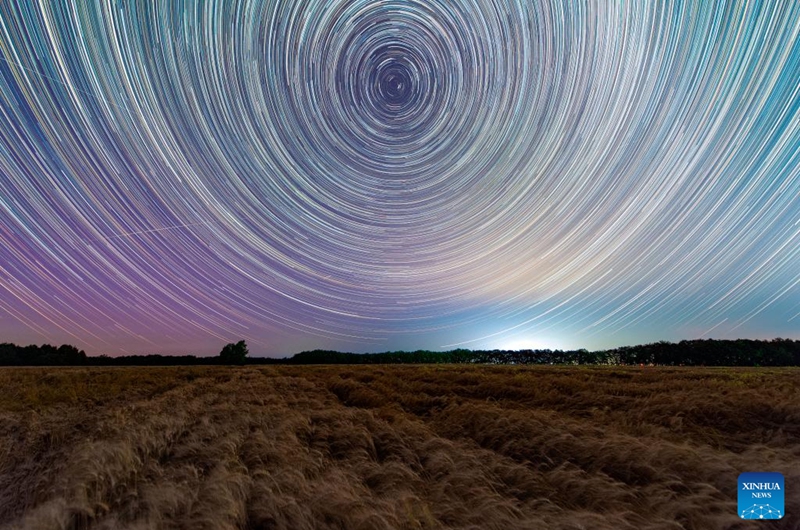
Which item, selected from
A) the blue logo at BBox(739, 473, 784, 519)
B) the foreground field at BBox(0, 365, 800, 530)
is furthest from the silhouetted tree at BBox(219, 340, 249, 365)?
the blue logo at BBox(739, 473, 784, 519)

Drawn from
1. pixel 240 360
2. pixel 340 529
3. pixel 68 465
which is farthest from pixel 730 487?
pixel 240 360

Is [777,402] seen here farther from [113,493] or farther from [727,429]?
[113,493]

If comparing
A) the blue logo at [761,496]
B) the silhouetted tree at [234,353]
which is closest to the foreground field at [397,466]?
the blue logo at [761,496]

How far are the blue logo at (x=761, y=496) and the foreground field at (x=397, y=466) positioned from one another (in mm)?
118

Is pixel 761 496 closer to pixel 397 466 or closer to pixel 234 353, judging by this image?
pixel 397 466

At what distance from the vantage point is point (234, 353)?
63.5 m

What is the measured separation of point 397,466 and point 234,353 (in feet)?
206

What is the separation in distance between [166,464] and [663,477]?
637 centimetres

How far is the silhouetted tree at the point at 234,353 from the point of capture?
61922 mm

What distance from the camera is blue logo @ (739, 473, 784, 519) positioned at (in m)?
4.35

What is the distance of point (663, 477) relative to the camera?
5.46 metres

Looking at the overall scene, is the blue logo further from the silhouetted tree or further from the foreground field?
the silhouetted tree

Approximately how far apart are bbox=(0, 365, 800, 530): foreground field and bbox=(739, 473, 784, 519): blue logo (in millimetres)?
118

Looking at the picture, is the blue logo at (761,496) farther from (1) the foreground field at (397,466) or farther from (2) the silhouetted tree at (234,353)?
(2) the silhouetted tree at (234,353)
